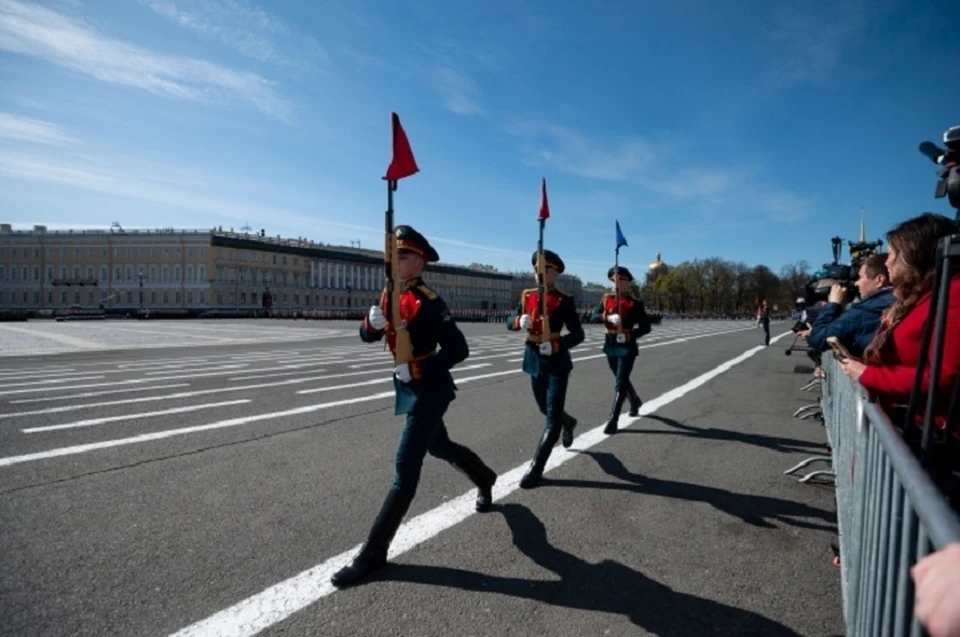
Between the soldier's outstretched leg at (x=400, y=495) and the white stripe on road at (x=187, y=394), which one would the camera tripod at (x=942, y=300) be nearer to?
the soldier's outstretched leg at (x=400, y=495)

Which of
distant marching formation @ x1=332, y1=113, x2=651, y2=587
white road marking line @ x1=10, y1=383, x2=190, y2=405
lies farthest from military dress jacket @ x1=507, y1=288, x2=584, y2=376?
white road marking line @ x1=10, y1=383, x2=190, y2=405

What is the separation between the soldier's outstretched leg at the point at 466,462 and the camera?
430 cm

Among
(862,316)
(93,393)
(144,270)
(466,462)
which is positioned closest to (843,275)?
(862,316)

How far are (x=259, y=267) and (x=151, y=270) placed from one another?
17.7 meters

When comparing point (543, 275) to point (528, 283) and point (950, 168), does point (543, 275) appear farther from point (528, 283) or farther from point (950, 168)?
point (528, 283)

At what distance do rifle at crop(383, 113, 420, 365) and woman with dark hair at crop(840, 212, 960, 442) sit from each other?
262 cm

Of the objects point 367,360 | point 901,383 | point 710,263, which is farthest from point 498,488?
point 710,263

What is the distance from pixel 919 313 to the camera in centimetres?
282

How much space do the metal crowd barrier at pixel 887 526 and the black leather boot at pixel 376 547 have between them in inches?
94.2

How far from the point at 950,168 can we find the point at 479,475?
11.4 feet

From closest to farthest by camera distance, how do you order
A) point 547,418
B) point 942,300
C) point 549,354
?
point 942,300 → point 547,418 → point 549,354

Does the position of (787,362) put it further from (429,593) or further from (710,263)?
(710,263)

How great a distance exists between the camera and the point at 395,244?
4.00m

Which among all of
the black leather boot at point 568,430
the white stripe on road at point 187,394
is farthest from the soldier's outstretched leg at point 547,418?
the white stripe on road at point 187,394
